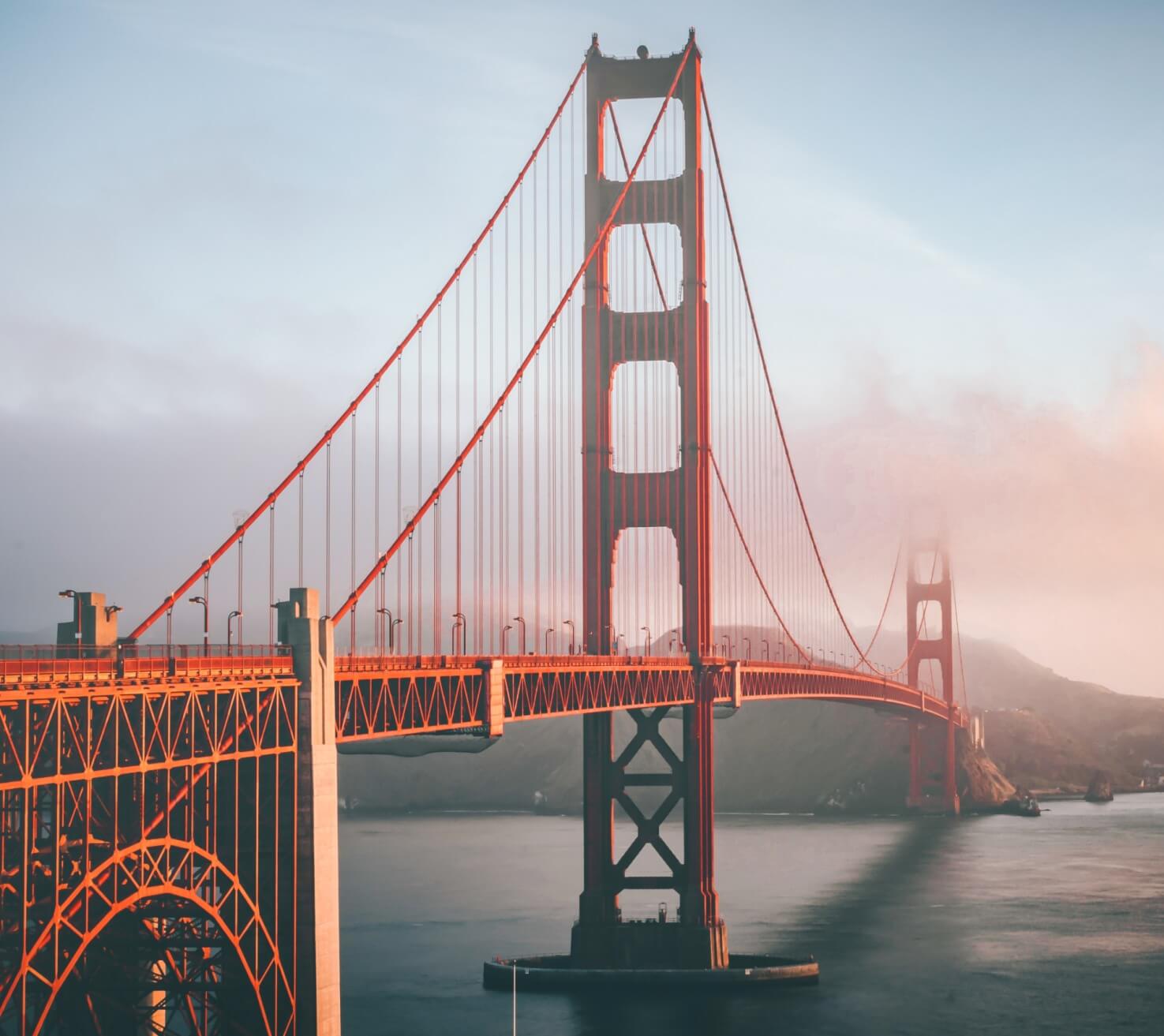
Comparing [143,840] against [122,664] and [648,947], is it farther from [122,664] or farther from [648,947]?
[648,947]

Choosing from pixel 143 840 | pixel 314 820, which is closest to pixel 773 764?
pixel 314 820

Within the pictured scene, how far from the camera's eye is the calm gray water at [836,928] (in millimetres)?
53375

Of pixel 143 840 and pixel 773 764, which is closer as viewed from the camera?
pixel 143 840

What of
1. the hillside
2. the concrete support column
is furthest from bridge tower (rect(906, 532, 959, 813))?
the concrete support column

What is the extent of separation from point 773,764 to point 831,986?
3922 inches

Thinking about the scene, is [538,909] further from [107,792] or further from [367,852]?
[107,792]

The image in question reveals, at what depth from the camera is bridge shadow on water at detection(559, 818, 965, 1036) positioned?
51.9 metres

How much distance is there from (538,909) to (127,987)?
47.8 metres

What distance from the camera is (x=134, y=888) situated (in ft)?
92.4

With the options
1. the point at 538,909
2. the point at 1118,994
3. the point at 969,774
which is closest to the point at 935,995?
the point at 1118,994

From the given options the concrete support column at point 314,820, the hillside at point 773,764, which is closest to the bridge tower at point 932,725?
the hillside at point 773,764

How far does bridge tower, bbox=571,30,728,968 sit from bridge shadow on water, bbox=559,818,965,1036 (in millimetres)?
2824

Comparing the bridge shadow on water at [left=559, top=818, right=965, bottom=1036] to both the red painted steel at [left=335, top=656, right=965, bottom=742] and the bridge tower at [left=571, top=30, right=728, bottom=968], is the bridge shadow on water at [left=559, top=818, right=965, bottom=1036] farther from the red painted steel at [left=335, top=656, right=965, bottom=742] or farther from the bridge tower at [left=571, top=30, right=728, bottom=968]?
the red painted steel at [left=335, top=656, right=965, bottom=742]

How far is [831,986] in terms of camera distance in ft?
192
